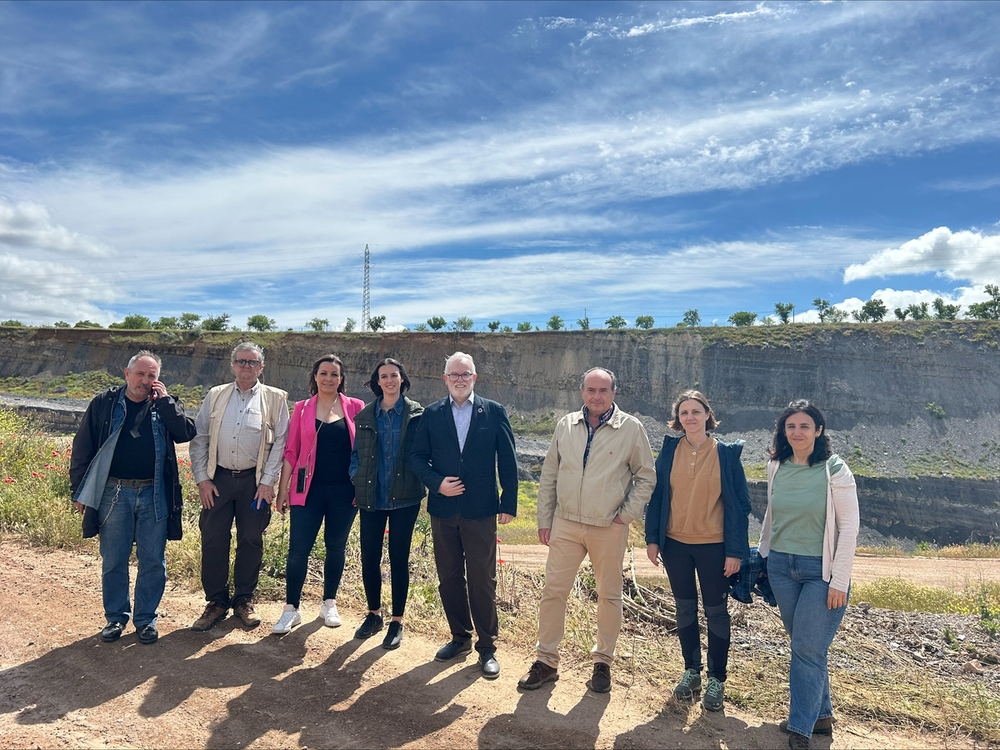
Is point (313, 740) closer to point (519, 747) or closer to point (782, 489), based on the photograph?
point (519, 747)

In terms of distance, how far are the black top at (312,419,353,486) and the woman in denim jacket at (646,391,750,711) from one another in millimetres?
2213

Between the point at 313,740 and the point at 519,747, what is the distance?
3.55 ft

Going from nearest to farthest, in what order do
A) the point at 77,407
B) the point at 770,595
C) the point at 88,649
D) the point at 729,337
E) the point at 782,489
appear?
the point at 782,489 → the point at 770,595 → the point at 88,649 → the point at 77,407 → the point at 729,337

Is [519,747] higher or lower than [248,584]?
lower

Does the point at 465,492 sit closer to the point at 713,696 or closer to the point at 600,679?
the point at 600,679

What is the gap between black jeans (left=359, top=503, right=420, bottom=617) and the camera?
422 centimetres

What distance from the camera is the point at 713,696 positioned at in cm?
353

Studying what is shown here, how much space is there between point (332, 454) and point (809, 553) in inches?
124

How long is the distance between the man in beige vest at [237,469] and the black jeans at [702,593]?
2.90 meters

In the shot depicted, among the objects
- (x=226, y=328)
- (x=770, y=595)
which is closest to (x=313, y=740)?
(x=770, y=595)

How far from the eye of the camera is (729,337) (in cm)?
3734

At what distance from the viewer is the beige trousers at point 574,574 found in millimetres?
3738

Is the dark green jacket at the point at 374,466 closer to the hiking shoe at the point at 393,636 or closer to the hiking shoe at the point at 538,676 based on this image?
the hiking shoe at the point at 393,636

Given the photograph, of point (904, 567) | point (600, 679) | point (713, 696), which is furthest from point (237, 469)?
point (904, 567)
